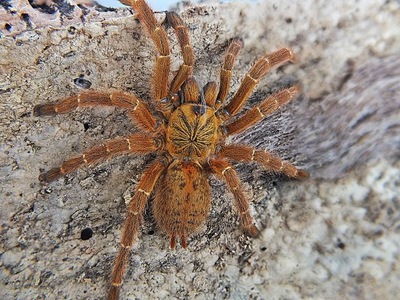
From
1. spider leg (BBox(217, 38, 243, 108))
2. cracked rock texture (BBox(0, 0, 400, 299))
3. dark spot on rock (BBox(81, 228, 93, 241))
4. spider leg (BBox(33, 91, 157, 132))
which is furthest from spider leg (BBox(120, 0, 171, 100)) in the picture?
dark spot on rock (BBox(81, 228, 93, 241))

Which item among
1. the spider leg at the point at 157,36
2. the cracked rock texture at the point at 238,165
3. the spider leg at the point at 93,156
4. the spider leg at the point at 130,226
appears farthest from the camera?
the spider leg at the point at 157,36

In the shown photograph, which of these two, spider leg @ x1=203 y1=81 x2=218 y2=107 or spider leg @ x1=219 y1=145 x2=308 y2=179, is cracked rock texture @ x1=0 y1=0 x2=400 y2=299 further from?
spider leg @ x1=203 y1=81 x2=218 y2=107

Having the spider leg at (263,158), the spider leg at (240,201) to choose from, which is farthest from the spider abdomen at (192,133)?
the spider leg at (240,201)

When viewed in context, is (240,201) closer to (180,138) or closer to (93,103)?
(180,138)

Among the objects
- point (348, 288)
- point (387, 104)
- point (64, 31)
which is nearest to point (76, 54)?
point (64, 31)

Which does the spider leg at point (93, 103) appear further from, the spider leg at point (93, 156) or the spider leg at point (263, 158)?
the spider leg at point (263, 158)

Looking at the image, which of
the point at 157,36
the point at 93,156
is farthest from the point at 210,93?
the point at 93,156
